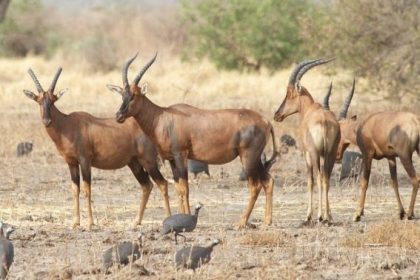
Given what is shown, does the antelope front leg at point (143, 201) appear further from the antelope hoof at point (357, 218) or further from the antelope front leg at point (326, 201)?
the antelope hoof at point (357, 218)

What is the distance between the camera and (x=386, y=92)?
94.1 feet

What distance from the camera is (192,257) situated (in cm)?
997

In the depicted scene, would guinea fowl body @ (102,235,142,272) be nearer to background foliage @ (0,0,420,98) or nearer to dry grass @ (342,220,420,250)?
dry grass @ (342,220,420,250)

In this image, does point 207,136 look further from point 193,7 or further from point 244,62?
point 193,7

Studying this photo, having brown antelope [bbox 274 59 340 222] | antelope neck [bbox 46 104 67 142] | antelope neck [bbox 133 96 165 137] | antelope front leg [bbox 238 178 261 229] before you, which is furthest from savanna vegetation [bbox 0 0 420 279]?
antelope neck [bbox 133 96 165 137]

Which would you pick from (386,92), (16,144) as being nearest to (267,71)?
(386,92)

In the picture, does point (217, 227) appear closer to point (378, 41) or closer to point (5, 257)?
point (5, 257)

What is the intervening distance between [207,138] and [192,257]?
12.5ft

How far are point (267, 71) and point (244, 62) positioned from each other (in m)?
1.52

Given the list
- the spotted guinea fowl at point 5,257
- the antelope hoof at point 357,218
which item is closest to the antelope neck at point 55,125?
the antelope hoof at point 357,218

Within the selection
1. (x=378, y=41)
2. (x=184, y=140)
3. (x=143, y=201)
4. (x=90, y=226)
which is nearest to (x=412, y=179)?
(x=184, y=140)

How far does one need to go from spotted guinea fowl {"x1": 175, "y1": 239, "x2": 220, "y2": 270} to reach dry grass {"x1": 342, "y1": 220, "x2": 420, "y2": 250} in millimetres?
2103

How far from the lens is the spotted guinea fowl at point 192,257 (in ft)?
32.7

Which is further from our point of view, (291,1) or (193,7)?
(193,7)
